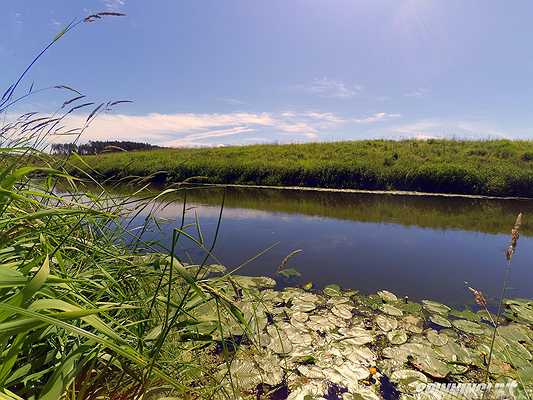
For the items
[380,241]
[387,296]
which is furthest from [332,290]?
[380,241]

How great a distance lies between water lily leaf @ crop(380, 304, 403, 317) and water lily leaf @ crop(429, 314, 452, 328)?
27 centimetres

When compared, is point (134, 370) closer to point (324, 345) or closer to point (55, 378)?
point (55, 378)

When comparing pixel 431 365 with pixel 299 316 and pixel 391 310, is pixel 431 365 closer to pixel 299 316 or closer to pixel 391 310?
pixel 391 310

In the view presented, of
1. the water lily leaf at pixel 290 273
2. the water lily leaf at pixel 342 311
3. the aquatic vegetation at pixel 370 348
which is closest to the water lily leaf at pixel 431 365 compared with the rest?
the aquatic vegetation at pixel 370 348

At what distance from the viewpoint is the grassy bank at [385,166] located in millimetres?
10133

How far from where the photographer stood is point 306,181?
12.4 metres

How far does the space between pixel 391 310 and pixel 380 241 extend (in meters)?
2.57

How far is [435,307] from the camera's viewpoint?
3037mm

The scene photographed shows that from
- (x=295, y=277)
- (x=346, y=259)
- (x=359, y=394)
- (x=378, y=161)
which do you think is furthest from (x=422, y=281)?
(x=378, y=161)

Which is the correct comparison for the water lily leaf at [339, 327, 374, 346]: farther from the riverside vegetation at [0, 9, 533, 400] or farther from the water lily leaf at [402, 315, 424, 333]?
the water lily leaf at [402, 315, 424, 333]

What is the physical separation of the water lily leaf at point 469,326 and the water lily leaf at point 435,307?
0.18 metres

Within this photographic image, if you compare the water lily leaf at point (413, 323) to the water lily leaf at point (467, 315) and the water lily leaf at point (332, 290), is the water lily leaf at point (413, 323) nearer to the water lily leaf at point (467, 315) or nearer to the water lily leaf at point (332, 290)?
the water lily leaf at point (467, 315)

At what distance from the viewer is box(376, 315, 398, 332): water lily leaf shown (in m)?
2.68

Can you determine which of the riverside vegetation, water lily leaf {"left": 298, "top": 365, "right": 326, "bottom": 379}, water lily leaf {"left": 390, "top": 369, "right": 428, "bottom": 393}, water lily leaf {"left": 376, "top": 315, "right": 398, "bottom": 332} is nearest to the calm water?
the riverside vegetation
